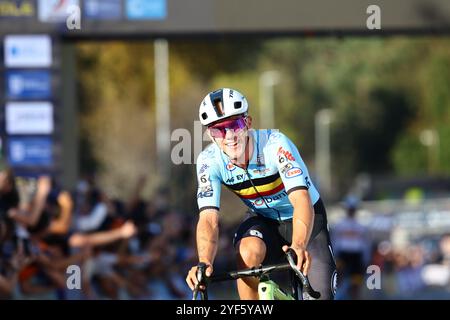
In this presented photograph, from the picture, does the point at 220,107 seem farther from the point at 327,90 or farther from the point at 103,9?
the point at 327,90

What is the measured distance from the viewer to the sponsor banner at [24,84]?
1588 centimetres

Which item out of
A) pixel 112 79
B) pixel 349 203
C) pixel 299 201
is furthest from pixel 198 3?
pixel 112 79

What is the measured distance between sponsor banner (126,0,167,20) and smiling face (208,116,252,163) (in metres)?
8.07

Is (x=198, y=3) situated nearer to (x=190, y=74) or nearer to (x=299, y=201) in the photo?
(x=299, y=201)

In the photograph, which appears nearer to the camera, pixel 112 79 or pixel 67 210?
pixel 67 210

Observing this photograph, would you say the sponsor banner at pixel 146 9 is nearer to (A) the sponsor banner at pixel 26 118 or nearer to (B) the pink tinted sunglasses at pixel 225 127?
(A) the sponsor banner at pixel 26 118

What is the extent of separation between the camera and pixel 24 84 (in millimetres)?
15891

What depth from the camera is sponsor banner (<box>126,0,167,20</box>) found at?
50.1ft

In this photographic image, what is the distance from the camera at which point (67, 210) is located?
14836 mm

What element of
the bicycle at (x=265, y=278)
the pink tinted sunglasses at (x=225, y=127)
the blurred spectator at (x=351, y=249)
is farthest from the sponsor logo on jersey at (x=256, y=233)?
the blurred spectator at (x=351, y=249)

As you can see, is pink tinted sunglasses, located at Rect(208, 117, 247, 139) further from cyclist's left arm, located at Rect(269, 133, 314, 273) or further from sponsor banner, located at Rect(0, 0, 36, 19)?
sponsor banner, located at Rect(0, 0, 36, 19)

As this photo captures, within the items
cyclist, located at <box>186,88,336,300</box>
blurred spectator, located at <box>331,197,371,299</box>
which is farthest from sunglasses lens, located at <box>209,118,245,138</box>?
blurred spectator, located at <box>331,197,371,299</box>

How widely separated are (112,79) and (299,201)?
3723 centimetres

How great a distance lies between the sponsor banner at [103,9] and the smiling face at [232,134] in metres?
8.09
